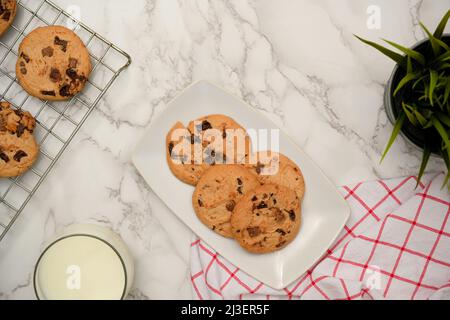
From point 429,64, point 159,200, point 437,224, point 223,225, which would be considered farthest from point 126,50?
point 437,224

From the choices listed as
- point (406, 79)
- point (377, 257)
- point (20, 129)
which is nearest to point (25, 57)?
point (20, 129)

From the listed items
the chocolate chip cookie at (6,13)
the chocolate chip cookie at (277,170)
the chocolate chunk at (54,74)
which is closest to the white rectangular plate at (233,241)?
the chocolate chip cookie at (277,170)

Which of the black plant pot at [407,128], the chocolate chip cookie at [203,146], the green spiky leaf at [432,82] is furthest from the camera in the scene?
the chocolate chip cookie at [203,146]

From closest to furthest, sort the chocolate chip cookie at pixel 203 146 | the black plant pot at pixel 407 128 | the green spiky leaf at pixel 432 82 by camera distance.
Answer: the green spiky leaf at pixel 432 82, the black plant pot at pixel 407 128, the chocolate chip cookie at pixel 203 146

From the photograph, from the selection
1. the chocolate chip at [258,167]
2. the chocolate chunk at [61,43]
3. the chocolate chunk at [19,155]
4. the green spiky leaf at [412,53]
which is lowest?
the chocolate chunk at [19,155]

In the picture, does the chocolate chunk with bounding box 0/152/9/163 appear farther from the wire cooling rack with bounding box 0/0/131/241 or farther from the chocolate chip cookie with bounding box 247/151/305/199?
the chocolate chip cookie with bounding box 247/151/305/199

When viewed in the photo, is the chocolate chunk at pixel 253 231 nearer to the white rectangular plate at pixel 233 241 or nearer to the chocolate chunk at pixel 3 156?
the white rectangular plate at pixel 233 241

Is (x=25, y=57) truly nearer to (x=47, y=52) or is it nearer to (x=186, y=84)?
(x=47, y=52)

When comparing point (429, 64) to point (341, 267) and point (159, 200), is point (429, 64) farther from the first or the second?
point (159, 200)
